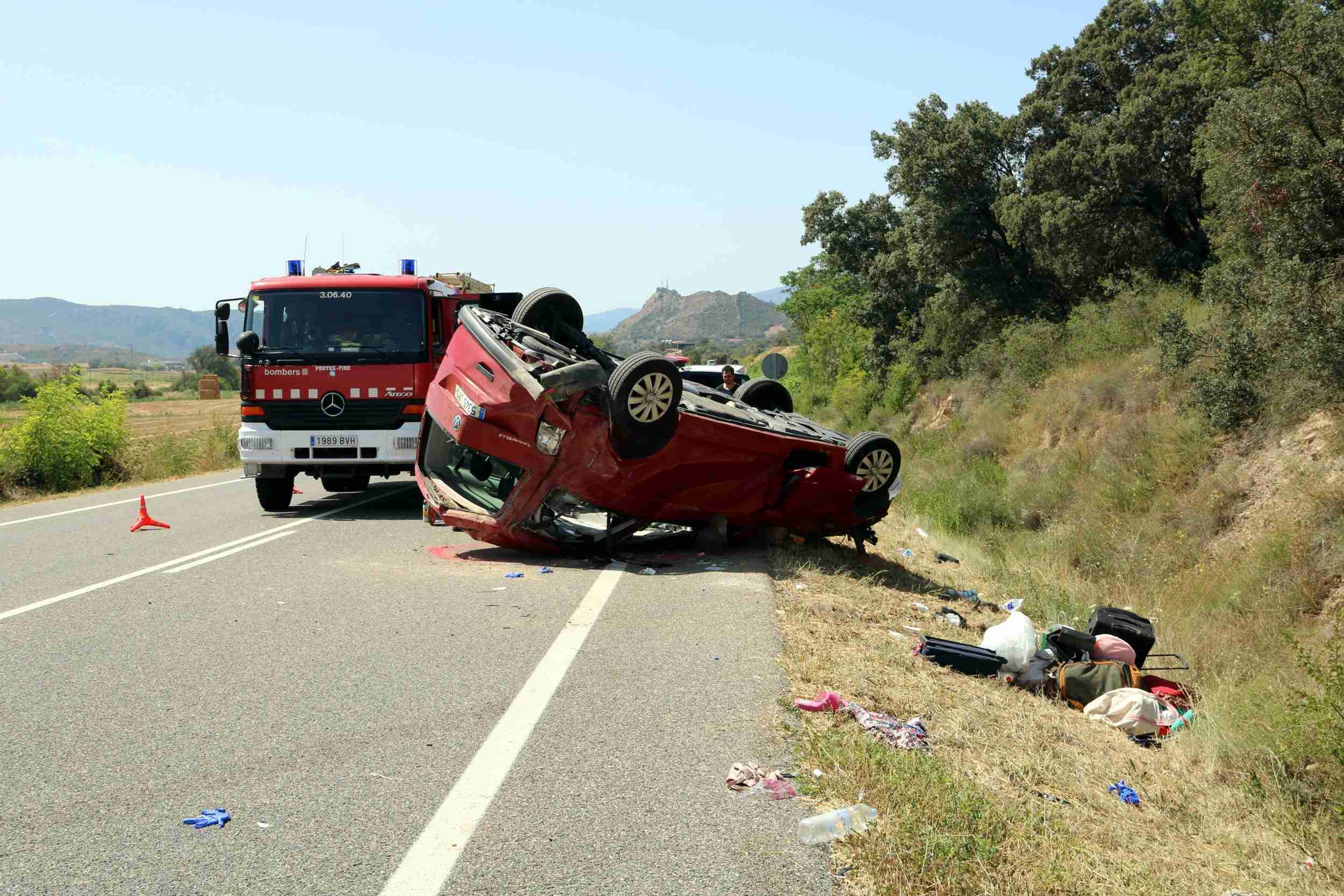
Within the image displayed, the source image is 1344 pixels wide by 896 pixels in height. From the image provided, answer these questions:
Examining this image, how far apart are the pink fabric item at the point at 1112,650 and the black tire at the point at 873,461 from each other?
2.41m

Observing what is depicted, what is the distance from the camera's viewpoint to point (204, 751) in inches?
176

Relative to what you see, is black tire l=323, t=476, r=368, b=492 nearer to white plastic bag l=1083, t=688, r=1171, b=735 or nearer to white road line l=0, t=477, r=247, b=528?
white road line l=0, t=477, r=247, b=528

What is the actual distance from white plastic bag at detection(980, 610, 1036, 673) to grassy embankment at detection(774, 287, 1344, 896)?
405mm

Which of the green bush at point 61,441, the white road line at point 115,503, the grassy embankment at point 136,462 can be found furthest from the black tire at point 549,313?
the green bush at point 61,441

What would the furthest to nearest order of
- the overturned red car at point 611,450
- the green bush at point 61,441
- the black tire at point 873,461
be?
the green bush at point 61,441 → the black tire at point 873,461 → the overturned red car at point 611,450

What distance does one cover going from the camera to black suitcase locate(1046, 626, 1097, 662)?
750 cm

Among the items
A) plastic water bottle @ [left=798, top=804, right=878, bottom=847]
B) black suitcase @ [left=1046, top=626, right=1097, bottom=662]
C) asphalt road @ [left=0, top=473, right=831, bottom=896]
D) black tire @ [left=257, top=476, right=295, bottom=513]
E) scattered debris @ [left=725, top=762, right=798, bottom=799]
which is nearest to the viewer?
asphalt road @ [left=0, top=473, right=831, bottom=896]

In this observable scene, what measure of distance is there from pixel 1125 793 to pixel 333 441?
1051 cm

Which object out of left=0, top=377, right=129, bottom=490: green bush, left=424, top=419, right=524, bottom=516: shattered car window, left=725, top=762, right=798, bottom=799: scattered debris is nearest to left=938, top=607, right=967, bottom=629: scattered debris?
left=424, top=419, right=524, bottom=516: shattered car window

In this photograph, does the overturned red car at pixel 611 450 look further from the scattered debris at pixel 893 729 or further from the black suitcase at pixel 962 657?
the scattered debris at pixel 893 729

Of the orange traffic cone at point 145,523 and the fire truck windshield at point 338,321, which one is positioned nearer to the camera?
the orange traffic cone at point 145,523

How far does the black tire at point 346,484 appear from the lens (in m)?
16.4

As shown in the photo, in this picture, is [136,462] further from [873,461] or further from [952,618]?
[952,618]

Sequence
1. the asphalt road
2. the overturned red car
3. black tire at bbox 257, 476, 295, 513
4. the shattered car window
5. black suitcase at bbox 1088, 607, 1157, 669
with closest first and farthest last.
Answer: the asphalt road
black suitcase at bbox 1088, 607, 1157, 669
the overturned red car
the shattered car window
black tire at bbox 257, 476, 295, 513
